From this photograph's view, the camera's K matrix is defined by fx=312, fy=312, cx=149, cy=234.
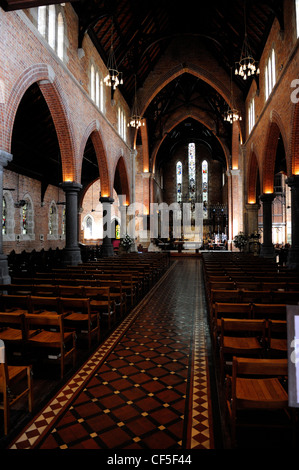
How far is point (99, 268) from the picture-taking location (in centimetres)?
1108

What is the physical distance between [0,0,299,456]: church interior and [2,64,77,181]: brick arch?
6 cm

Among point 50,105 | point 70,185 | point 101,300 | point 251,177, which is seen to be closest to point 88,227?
point 251,177

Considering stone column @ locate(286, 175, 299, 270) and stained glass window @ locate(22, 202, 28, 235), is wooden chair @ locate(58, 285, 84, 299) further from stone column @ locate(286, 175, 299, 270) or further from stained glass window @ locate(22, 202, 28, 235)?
stained glass window @ locate(22, 202, 28, 235)

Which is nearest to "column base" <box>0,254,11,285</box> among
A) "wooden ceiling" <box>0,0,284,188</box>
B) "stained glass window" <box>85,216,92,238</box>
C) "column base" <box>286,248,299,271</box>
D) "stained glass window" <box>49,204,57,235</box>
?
"wooden ceiling" <box>0,0,284,188</box>

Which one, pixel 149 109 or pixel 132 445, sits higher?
pixel 149 109

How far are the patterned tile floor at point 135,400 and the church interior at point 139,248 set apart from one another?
0.03m

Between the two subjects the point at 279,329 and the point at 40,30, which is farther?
the point at 40,30

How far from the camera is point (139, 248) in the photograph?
28812mm

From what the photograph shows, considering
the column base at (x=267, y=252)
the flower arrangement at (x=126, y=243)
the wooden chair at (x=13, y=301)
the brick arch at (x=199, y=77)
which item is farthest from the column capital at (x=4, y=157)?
the brick arch at (x=199, y=77)

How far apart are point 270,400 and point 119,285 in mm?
5215

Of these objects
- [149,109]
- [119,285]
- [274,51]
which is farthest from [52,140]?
[119,285]

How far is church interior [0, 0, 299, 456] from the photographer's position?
322cm

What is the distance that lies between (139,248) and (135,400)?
25081 millimetres
